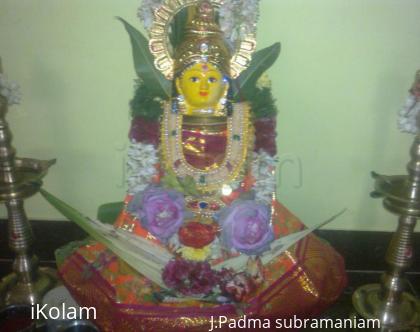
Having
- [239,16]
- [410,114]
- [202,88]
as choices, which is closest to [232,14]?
[239,16]

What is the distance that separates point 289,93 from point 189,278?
3.08 ft

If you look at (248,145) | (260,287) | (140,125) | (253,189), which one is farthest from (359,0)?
(260,287)

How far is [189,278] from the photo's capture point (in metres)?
1.53

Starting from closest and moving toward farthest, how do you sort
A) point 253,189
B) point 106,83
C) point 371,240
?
1. point 253,189
2. point 106,83
3. point 371,240

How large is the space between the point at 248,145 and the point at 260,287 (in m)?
0.57

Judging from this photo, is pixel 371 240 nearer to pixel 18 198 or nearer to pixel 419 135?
pixel 419 135

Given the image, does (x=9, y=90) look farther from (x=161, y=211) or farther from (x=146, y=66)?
(x=161, y=211)

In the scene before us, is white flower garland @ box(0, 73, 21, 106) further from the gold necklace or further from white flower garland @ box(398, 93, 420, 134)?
white flower garland @ box(398, 93, 420, 134)

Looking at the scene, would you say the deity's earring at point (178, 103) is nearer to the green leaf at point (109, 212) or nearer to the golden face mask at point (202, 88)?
the golden face mask at point (202, 88)

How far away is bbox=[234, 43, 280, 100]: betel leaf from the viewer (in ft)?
5.82

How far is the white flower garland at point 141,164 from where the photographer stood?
1777 millimetres

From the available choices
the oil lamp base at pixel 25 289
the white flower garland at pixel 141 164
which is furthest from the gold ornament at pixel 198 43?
the oil lamp base at pixel 25 289

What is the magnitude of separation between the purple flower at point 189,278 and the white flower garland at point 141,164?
391 millimetres

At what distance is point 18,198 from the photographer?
1682 mm
